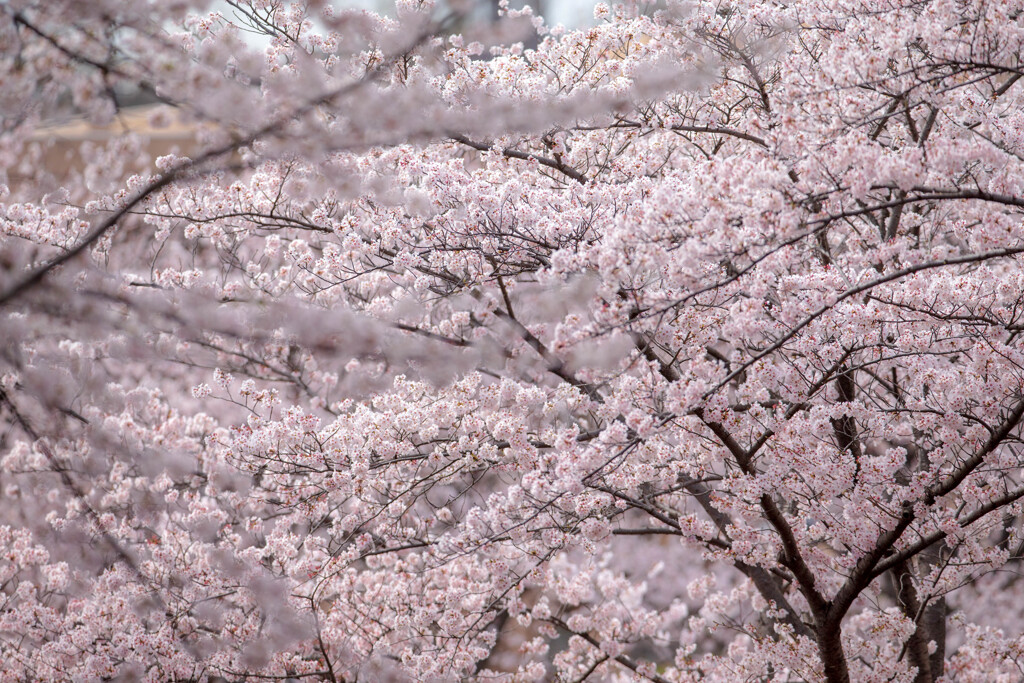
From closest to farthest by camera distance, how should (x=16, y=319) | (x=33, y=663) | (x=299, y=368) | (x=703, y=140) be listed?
(x=16, y=319)
(x=33, y=663)
(x=703, y=140)
(x=299, y=368)

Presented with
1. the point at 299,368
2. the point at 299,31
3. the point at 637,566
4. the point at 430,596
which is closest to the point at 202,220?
the point at 299,31

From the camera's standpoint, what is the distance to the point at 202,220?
17.0 feet

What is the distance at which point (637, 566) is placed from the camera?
Result: 11.6m

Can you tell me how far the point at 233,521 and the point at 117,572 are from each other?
970 mm

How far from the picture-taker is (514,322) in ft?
15.3

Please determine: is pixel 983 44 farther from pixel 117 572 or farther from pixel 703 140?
pixel 117 572

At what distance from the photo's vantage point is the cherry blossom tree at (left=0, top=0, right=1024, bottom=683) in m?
3.00

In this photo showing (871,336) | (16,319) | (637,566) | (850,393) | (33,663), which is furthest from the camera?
(637,566)

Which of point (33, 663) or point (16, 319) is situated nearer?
point (16, 319)

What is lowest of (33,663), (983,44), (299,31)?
(33,663)

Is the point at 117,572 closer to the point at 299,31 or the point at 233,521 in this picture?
the point at 233,521

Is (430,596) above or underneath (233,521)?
underneath

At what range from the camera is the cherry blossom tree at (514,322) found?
118 inches

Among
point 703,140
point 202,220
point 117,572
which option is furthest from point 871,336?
point 117,572
